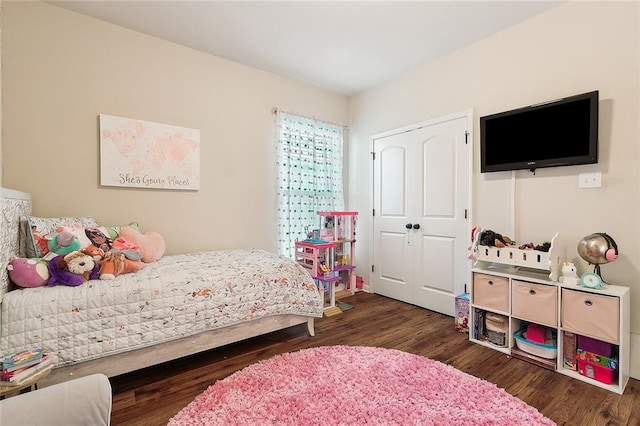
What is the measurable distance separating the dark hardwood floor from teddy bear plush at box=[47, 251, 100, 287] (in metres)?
0.72

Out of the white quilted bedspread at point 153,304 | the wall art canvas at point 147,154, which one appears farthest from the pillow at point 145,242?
the wall art canvas at point 147,154

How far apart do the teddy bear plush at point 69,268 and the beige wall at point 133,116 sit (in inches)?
32.0

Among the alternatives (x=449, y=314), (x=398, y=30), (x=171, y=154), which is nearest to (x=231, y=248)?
(x=171, y=154)

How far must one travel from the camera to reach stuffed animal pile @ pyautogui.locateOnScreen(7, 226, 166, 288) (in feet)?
5.59

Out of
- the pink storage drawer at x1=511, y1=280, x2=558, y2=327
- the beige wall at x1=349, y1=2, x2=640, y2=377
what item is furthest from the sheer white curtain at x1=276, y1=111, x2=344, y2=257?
the pink storage drawer at x1=511, y1=280, x2=558, y2=327

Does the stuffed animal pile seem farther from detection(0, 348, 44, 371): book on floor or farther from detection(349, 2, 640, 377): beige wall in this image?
detection(349, 2, 640, 377): beige wall

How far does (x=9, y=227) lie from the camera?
176cm

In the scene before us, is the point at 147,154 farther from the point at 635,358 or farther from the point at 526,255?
the point at 635,358

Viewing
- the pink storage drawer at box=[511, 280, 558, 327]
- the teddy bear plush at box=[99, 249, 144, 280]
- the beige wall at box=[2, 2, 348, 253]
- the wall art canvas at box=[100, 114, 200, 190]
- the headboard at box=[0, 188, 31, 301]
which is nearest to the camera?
the headboard at box=[0, 188, 31, 301]

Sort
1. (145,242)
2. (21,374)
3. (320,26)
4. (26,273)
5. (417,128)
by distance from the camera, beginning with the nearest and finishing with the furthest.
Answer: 1. (21,374)
2. (26,273)
3. (145,242)
4. (320,26)
5. (417,128)

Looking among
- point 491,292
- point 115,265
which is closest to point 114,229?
point 115,265

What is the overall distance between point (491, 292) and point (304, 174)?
2320mm

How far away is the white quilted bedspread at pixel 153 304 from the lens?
1.55 m

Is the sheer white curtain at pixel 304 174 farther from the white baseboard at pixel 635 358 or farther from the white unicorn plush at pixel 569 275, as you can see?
the white baseboard at pixel 635 358
